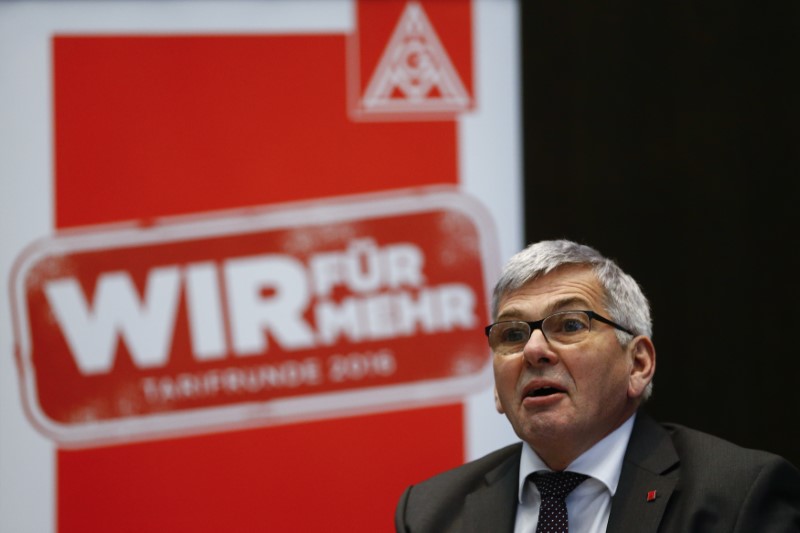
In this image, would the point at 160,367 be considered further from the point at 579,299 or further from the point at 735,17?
the point at 735,17

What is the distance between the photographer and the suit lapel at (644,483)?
6.36 ft

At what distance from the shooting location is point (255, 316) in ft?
9.59

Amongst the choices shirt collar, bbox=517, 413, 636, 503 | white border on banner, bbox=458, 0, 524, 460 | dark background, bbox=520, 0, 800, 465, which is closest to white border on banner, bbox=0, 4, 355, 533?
white border on banner, bbox=458, 0, 524, 460

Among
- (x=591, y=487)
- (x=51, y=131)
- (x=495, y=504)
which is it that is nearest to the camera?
(x=591, y=487)

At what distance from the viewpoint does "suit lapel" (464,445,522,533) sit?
2.14m

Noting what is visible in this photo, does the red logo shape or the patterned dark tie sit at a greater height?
the red logo shape

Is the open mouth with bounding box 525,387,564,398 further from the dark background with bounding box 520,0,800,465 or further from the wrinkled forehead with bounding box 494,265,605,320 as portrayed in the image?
the dark background with bounding box 520,0,800,465

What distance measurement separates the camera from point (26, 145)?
2918 mm

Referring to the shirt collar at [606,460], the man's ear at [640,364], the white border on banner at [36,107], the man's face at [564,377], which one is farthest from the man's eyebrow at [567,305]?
the white border on banner at [36,107]

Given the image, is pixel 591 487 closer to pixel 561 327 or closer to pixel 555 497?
pixel 555 497

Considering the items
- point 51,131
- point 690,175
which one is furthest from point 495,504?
point 51,131

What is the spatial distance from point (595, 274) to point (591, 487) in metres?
0.47

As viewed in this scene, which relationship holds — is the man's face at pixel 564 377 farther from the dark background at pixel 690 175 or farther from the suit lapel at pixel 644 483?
the dark background at pixel 690 175

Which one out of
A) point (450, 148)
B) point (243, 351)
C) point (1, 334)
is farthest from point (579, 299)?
point (1, 334)
